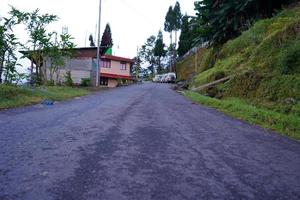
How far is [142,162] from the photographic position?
4.89 metres

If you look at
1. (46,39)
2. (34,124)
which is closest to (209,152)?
(34,124)

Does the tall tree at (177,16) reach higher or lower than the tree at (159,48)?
higher

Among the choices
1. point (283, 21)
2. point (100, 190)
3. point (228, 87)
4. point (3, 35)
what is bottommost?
point (100, 190)

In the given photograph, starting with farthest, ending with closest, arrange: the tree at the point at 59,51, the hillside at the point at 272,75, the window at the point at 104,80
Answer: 1. the window at the point at 104,80
2. the tree at the point at 59,51
3. the hillside at the point at 272,75

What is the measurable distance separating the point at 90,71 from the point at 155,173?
34.4 metres

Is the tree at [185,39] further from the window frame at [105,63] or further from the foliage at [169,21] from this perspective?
the window frame at [105,63]

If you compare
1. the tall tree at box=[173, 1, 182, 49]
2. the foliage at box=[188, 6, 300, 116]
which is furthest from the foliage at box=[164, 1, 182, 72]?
the foliage at box=[188, 6, 300, 116]

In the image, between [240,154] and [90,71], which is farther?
[90,71]

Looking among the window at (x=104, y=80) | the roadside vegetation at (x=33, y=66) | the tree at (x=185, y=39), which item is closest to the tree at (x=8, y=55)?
the roadside vegetation at (x=33, y=66)

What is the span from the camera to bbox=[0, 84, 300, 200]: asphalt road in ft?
12.3

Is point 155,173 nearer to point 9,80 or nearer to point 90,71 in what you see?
point 9,80

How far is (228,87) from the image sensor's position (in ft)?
56.9

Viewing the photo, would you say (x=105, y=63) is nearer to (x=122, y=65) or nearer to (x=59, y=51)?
(x=122, y=65)

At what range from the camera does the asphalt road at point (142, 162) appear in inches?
148
